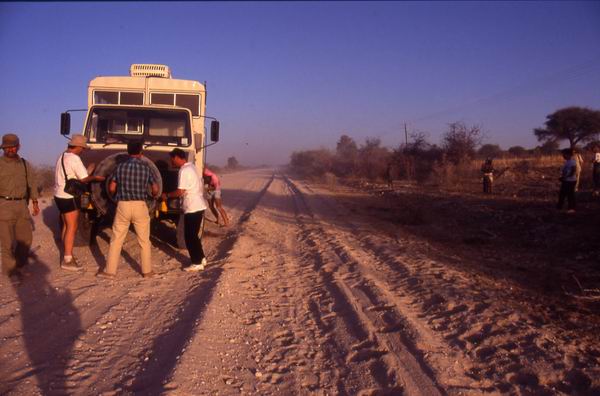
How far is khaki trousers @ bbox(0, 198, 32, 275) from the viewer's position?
638 centimetres

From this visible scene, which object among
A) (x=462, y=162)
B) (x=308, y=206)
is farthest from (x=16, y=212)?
(x=462, y=162)

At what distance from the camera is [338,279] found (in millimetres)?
6672

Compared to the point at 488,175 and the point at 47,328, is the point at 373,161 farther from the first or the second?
the point at 47,328

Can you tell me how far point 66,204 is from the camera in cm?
670

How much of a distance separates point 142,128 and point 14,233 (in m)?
3.22

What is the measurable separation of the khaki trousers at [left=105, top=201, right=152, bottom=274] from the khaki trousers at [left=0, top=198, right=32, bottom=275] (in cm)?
135

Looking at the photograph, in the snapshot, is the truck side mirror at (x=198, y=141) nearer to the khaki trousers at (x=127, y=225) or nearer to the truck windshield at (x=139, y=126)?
the truck windshield at (x=139, y=126)

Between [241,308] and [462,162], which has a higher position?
[462,162]

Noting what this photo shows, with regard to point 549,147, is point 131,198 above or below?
below

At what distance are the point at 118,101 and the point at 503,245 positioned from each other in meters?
8.91

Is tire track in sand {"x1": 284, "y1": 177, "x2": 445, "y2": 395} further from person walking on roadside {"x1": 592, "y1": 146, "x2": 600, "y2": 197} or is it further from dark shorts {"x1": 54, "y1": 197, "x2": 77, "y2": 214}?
person walking on roadside {"x1": 592, "y1": 146, "x2": 600, "y2": 197}

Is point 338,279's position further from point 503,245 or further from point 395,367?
point 503,245

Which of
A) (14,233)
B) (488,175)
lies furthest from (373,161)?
(14,233)

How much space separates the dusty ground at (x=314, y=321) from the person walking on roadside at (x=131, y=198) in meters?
0.43
